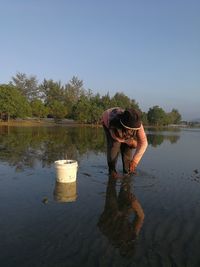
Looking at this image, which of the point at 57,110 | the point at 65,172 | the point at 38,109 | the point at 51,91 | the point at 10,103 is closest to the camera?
the point at 65,172

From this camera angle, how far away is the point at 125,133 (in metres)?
8.77

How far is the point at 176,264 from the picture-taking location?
432 cm

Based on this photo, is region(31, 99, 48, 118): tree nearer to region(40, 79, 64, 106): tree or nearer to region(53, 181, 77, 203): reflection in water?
region(40, 79, 64, 106): tree

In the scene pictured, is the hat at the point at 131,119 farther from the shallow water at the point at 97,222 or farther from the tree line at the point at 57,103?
the tree line at the point at 57,103

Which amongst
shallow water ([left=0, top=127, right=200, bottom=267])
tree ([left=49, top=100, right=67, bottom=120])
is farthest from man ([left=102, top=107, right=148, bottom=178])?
tree ([left=49, top=100, right=67, bottom=120])

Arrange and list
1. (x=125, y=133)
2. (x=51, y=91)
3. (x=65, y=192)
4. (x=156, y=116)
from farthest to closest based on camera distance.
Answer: (x=156, y=116) → (x=51, y=91) → (x=125, y=133) → (x=65, y=192)

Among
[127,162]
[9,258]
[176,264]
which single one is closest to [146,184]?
[127,162]

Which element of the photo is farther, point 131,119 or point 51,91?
point 51,91

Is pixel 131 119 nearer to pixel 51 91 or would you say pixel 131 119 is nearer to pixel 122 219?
pixel 122 219

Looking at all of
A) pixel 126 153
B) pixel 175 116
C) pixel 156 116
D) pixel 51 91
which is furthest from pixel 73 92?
pixel 126 153

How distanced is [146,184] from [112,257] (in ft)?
16.9

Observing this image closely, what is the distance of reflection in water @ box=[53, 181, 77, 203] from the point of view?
7202 mm

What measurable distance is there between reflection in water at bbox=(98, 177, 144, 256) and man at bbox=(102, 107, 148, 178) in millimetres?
1235

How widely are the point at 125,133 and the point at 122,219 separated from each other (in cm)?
319
